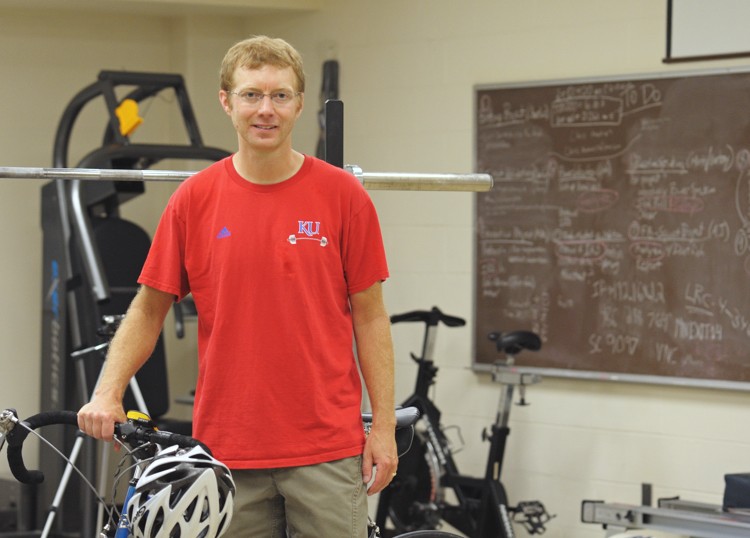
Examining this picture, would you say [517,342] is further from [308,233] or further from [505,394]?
[308,233]

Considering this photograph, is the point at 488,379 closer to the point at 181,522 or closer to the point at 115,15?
the point at 115,15

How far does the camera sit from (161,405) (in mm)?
4562

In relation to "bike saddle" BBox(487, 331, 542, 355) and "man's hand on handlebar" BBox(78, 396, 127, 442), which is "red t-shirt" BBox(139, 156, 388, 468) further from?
"bike saddle" BBox(487, 331, 542, 355)

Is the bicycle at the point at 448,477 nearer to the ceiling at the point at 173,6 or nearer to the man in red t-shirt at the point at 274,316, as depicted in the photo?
the ceiling at the point at 173,6

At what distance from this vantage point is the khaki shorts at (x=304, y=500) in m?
1.98

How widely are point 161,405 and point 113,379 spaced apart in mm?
2636

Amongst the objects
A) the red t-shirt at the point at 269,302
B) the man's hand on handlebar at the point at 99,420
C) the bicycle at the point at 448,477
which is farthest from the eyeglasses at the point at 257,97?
the bicycle at the point at 448,477

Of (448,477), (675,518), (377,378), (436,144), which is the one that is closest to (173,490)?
(377,378)

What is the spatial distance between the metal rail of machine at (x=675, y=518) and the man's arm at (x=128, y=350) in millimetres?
2062

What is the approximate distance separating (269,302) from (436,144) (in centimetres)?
297

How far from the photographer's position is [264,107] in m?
1.93

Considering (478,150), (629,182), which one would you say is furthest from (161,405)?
(629,182)

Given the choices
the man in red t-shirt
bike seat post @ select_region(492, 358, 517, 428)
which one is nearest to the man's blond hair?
the man in red t-shirt

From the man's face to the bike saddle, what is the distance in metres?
2.47
